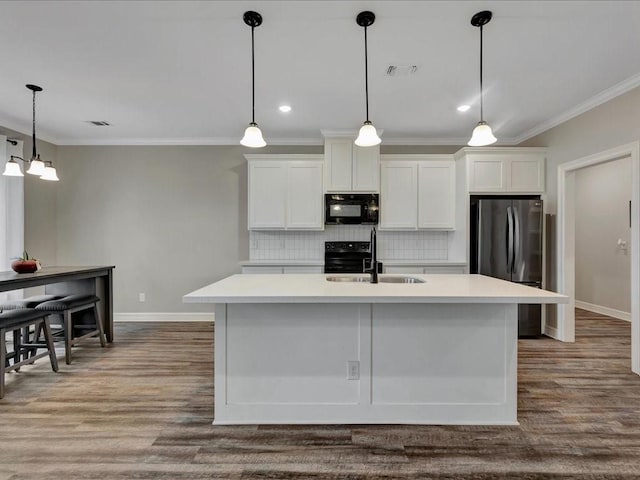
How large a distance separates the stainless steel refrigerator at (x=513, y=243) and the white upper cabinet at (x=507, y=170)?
1.00 ft

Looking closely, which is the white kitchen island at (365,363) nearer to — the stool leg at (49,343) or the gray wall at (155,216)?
the stool leg at (49,343)

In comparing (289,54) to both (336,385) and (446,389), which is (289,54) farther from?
(446,389)

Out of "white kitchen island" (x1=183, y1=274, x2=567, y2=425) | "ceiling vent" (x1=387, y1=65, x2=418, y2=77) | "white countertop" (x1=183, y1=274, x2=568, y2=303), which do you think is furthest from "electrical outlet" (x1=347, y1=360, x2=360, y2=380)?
"ceiling vent" (x1=387, y1=65, x2=418, y2=77)

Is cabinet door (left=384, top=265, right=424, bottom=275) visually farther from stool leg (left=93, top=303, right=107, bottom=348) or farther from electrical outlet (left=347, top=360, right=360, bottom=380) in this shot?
stool leg (left=93, top=303, right=107, bottom=348)

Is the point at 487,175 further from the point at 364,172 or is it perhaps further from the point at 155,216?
the point at 155,216

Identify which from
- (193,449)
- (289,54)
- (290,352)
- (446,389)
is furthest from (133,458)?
(289,54)

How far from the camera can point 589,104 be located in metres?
3.53

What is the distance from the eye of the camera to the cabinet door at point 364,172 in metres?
4.47

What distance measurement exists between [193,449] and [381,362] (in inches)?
47.3

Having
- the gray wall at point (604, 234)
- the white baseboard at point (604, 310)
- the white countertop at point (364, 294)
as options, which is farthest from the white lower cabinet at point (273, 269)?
the white baseboard at point (604, 310)

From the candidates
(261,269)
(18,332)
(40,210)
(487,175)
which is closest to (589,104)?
(487,175)

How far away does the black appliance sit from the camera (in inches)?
179

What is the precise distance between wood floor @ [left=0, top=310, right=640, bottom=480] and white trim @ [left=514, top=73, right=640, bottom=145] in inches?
101

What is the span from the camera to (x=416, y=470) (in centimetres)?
177
